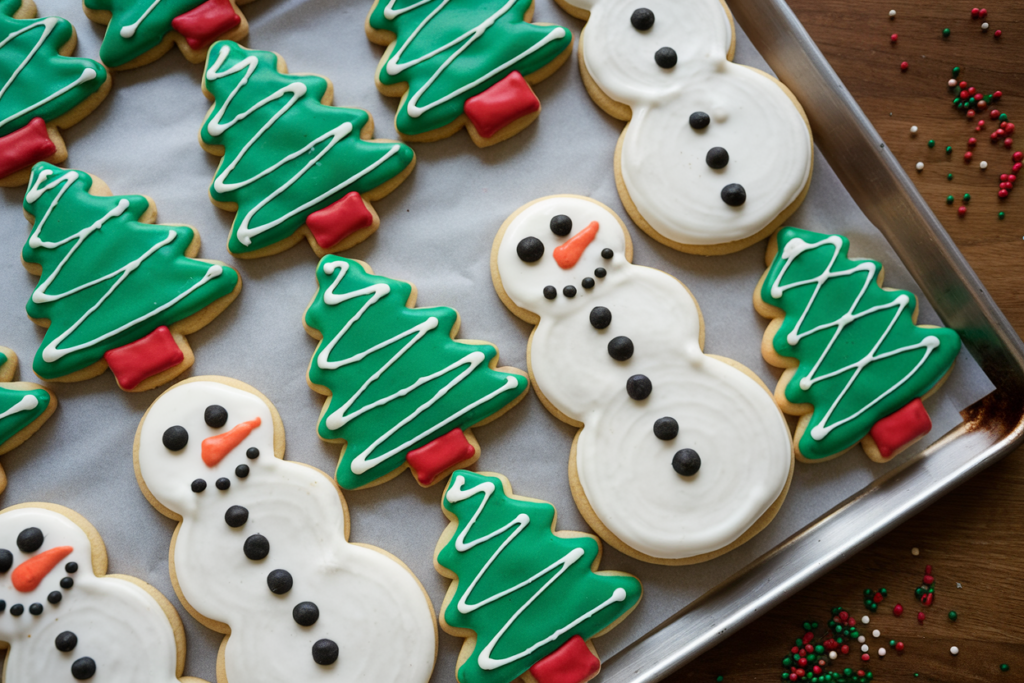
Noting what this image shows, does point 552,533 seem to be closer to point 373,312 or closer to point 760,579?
point 760,579

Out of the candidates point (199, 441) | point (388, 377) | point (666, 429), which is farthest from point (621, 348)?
point (199, 441)

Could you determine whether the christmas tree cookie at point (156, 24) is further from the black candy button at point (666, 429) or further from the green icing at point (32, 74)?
the black candy button at point (666, 429)

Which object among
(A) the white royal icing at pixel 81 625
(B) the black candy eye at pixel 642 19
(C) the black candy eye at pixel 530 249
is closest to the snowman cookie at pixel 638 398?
(C) the black candy eye at pixel 530 249

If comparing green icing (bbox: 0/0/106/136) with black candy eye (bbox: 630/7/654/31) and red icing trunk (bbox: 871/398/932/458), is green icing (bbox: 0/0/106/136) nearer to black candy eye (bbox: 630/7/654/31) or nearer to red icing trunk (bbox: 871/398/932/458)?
black candy eye (bbox: 630/7/654/31)

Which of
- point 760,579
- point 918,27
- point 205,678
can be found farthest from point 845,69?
point 205,678

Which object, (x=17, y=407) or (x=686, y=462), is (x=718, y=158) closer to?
(x=686, y=462)

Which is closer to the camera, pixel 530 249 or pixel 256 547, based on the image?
pixel 256 547
